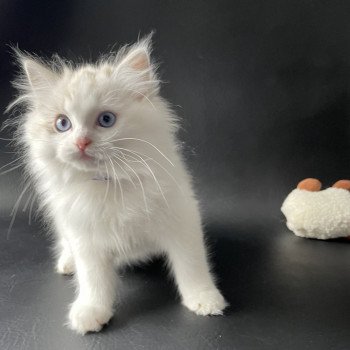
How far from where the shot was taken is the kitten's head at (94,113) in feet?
3.62

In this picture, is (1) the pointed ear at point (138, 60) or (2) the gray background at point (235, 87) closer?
(1) the pointed ear at point (138, 60)

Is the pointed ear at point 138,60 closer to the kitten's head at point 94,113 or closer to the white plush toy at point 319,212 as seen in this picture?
the kitten's head at point 94,113

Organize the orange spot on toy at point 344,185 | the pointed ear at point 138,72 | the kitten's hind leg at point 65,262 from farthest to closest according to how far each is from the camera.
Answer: the orange spot on toy at point 344,185 → the kitten's hind leg at point 65,262 → the pointed ear at point 138,72

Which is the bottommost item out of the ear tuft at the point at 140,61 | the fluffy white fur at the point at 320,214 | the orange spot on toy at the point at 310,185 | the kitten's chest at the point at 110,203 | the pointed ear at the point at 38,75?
the fluffy white fur at the point at 320,214

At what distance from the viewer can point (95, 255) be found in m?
1.27

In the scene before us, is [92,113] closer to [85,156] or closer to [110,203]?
[85,156]

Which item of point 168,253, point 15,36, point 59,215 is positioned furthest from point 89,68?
point 15,36

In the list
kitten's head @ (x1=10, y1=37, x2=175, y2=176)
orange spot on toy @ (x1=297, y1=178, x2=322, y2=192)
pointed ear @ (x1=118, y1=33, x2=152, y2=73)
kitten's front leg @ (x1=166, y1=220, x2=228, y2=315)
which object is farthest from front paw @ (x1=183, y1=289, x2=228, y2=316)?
orange spot on toy @ (x1=297, y1=178, x2=322, y2=192)

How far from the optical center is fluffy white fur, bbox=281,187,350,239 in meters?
1.68

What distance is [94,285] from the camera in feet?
4.18

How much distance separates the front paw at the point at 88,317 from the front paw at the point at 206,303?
222mm

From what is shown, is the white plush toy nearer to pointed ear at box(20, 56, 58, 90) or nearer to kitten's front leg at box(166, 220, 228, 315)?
kitten's front leg at box(166, 220, 228, 315)

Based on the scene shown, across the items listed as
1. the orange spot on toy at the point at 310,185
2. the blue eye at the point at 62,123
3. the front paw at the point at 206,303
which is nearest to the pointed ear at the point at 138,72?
the blue eye at the point at 62,123

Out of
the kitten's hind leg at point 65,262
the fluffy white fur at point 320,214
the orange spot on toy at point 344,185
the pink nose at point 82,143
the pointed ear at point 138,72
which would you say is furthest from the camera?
the orange spot on toy at point 344,185
